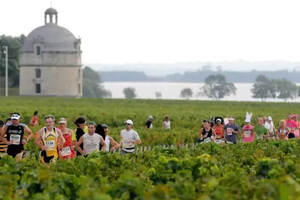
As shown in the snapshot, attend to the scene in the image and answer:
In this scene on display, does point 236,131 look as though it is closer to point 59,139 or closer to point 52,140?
point 59,139

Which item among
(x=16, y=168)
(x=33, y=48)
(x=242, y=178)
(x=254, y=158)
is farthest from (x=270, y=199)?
(x=33, y=48)

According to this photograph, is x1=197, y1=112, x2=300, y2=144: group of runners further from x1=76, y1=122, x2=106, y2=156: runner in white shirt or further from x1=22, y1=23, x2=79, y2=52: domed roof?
x1=22, y1=23, x2=79, y2=52: domed roof

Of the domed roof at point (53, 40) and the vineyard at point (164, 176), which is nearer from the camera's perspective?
the vineyard at point (164, 176)

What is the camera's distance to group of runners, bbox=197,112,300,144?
79.6 feet

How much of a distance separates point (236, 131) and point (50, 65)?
10700 centimetres

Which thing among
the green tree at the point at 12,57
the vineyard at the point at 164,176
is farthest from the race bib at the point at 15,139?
the green tree at the point at 12,57

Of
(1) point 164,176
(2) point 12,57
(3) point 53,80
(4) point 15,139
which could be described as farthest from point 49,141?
(2) point 12,57

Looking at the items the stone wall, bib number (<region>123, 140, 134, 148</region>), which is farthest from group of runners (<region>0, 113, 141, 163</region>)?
the stone wall

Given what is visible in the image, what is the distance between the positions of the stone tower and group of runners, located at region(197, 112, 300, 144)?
330ft

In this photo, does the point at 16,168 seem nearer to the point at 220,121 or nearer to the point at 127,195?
the point at 127,195

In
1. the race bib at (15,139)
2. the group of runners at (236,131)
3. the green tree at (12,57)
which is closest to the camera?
the race bib at (15,139)

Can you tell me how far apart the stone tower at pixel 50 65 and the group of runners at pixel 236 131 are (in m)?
101

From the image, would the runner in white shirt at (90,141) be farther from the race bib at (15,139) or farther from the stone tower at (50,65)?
the stone tower at (50,65)

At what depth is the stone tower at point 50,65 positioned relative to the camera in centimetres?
12988
